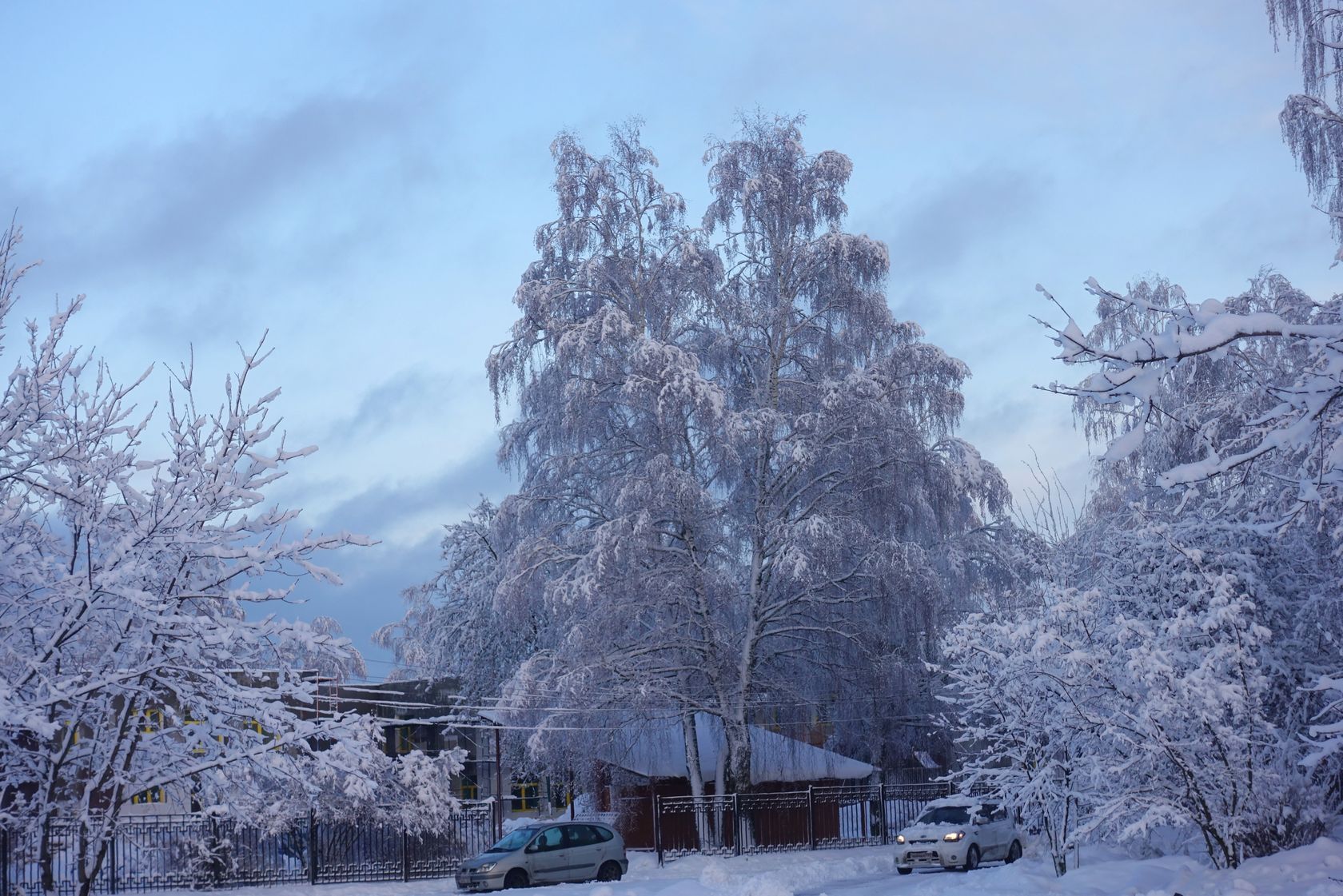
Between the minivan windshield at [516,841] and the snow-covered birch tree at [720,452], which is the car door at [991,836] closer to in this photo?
the snow-covered birch tree at [720,452]

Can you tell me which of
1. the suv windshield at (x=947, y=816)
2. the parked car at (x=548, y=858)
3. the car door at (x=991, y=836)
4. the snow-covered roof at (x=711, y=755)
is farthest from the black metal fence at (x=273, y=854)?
the car door at (x=991, y=836)

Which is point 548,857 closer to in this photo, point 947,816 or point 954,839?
point 954,839

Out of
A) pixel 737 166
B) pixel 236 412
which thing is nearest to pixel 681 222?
pixel 737 166

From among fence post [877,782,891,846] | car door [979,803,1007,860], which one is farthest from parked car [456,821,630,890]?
fence post [877,782,891,846]

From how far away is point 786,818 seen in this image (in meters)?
31.4

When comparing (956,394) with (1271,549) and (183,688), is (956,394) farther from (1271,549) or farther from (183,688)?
(183,688)

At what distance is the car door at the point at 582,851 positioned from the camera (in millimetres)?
25016

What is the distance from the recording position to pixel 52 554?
9734mm

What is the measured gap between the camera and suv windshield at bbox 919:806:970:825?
27438mm

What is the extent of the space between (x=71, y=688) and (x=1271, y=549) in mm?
16199

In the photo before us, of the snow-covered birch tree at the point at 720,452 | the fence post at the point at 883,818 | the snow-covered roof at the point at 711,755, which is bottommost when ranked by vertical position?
the fence post at the point at 883,818

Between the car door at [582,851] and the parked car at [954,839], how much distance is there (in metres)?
6.77

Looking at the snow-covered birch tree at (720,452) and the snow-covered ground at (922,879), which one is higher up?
the snow-covered birch tree at (720,452)

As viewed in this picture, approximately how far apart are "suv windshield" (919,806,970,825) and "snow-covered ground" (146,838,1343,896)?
127 cm
